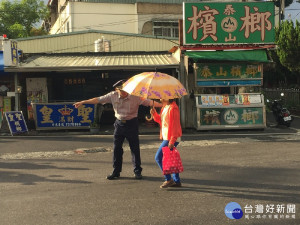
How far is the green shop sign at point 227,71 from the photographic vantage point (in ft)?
47.0

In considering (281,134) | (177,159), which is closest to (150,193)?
(177,159)

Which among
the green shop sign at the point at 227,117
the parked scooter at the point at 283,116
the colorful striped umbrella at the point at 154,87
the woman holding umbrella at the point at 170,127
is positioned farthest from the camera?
the parked scooter at the point at 283,116

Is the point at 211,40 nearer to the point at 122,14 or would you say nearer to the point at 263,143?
the point at 263,143

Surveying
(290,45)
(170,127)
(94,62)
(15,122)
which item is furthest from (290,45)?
(170,127)

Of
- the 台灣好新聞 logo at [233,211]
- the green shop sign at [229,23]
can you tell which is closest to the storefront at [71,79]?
the green shop sign at [229,23]

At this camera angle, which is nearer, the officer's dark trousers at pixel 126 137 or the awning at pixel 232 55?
the officer's dark trousers at pixel 126 137

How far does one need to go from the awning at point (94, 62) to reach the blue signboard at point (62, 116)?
1.53 meters

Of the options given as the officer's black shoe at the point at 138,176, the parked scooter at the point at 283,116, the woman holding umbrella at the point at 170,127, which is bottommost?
the officer's black shoe at the point at 138,176

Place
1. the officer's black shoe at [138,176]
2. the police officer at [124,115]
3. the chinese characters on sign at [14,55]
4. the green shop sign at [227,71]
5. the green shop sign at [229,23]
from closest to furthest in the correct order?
the police officer at [124,115] < the officer's black shoe at [138,176] < the chinese characters on sign at [14,55] < the green shop sign at [229,23] < the green shop sign at [227,71]

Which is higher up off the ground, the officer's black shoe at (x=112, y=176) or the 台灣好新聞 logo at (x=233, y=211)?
→ the officer's black shoe at (x=112, y=176)

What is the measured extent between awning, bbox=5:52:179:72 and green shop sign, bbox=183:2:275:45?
1.56 meters

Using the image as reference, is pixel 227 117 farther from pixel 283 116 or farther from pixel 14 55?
pixel 14 55

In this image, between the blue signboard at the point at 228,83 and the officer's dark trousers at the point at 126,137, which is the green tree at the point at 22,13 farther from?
the officer's dark trousers at the point at 126,137

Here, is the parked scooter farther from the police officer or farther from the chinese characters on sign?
the chinese characters on sign
